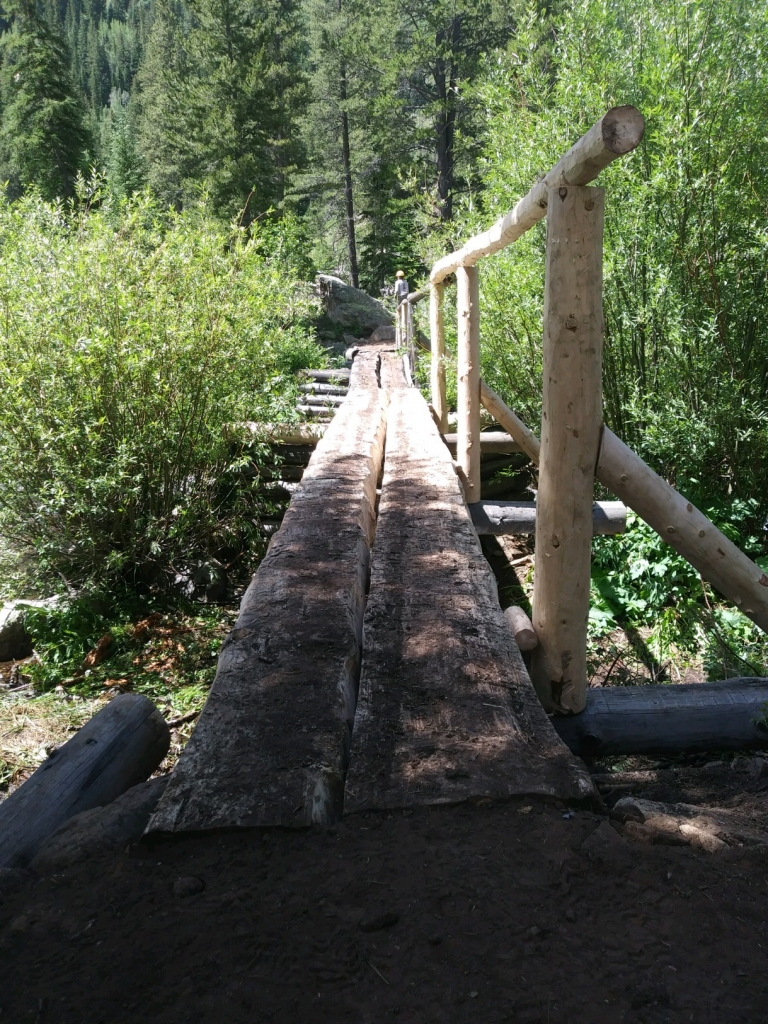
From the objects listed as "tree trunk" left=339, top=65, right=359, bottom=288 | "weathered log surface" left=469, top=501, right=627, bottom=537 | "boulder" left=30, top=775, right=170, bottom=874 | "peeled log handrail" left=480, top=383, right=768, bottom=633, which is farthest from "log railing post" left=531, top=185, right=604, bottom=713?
"tree trunk" left=339, top=65, right=359, bottom=288

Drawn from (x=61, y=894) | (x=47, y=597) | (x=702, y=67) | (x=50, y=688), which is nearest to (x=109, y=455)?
(x=47, y=597)

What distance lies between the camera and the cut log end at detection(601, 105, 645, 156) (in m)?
2.36

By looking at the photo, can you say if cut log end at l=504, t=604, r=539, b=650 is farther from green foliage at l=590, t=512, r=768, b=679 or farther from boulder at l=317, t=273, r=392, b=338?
boulder at l=317, t=273, r=392, b=338

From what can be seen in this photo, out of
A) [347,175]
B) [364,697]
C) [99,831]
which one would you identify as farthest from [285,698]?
[347,175]

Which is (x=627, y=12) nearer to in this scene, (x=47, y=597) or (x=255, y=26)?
(x=47, y=597)

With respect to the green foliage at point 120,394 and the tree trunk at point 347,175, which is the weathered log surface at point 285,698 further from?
the tree trunk at point 347,175

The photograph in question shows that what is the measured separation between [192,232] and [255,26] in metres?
23.1

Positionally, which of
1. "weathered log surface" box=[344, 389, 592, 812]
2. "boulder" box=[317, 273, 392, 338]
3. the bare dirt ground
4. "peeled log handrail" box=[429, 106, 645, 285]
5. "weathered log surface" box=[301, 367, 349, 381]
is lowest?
the bare dirt ground

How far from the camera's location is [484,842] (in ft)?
5.75

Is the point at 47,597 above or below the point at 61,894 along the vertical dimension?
below

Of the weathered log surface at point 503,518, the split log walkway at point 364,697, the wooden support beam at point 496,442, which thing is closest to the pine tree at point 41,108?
the wooden support beam at point 496,442

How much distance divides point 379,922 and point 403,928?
5 cm

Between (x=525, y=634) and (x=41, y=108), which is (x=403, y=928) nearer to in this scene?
(x=525, y=634)

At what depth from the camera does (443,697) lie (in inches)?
91.6
